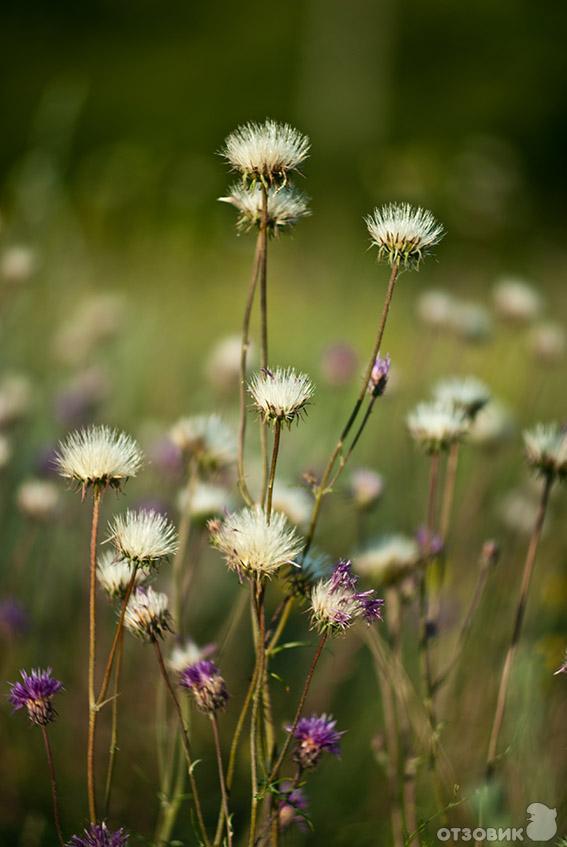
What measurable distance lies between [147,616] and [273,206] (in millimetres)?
481

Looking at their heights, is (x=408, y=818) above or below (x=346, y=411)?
below

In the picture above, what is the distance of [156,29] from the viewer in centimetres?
1424

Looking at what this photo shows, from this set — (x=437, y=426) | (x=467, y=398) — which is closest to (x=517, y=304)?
(x=467, y=398)

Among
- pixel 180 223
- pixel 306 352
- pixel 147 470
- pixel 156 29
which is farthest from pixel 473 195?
pixel 156 29

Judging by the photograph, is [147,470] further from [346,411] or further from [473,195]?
[473,195]

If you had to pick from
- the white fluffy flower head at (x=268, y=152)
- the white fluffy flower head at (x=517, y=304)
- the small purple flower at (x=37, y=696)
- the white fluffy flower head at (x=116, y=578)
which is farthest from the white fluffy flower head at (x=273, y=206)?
the white fluffy flower head at (x=517, y=304)

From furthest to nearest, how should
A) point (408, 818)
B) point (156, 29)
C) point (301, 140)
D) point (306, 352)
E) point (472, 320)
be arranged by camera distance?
point (156, 29) → point (306, 352) → point (472, 320) → point (408, 818) → point (301, 140)

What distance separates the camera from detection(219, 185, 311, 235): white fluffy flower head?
3.37 ft

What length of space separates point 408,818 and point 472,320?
104cm

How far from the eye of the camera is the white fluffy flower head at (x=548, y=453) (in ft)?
3.90

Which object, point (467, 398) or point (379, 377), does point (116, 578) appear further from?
point (467, 398)

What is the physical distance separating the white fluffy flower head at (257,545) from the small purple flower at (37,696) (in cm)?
24

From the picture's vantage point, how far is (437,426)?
49.5 inches

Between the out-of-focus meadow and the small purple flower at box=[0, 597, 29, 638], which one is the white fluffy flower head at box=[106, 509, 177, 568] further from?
the small purple flower at box=[0, 597, 29, 638]
